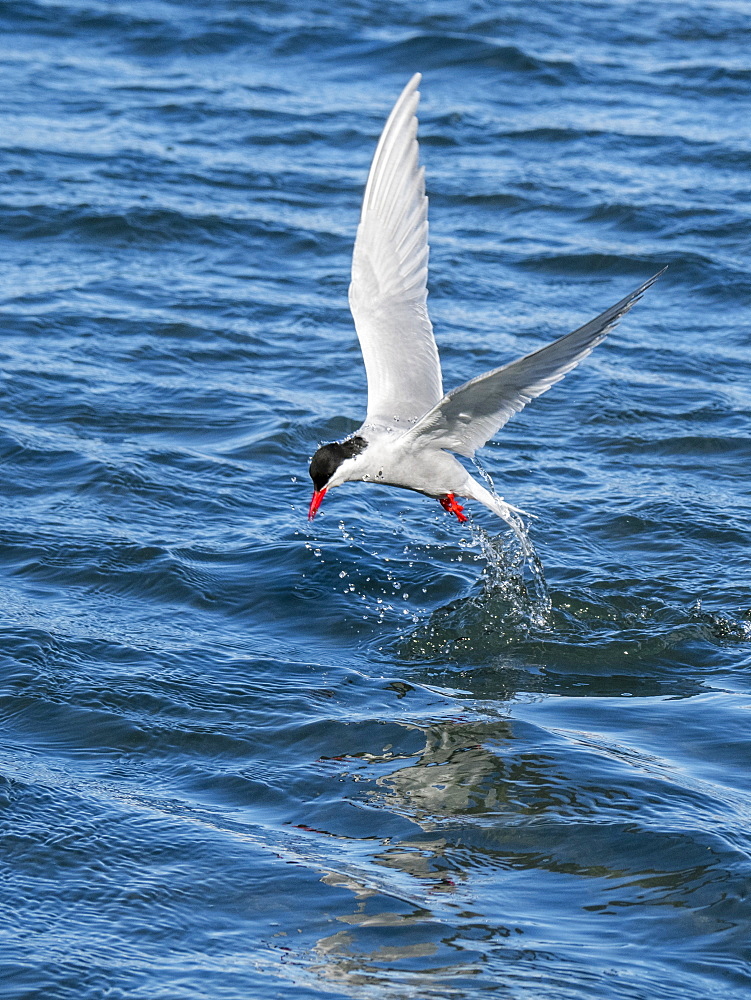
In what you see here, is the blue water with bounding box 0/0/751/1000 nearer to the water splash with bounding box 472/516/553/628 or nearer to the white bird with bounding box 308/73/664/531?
the water splash with bounding box 472/516/553/628

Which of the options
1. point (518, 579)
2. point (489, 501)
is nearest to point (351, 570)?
point (518, 579)

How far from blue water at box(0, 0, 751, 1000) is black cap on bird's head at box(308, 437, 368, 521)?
31.1 inches

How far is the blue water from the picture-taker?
4418 mm

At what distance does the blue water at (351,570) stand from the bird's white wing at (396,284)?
0.90 metres

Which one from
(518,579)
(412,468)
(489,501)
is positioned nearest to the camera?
(412,468)

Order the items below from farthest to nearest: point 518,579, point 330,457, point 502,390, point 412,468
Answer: point 518,579 < point 412,468 < point 330,457 < point 502,390

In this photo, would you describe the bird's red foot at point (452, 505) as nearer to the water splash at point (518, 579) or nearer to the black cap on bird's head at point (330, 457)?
the water splash at point (518, 579)

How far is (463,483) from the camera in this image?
6367 millimetres

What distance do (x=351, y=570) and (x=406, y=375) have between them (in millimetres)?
1009

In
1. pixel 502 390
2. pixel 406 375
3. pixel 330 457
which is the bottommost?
pixel 330 457

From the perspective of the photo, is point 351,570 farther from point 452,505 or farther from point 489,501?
point 489,501

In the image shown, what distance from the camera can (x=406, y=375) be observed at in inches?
267

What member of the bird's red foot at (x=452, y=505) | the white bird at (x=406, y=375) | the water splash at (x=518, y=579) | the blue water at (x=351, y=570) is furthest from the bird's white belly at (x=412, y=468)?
the blue water at (x=351, y=570)

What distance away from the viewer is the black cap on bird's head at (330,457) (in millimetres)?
6004
